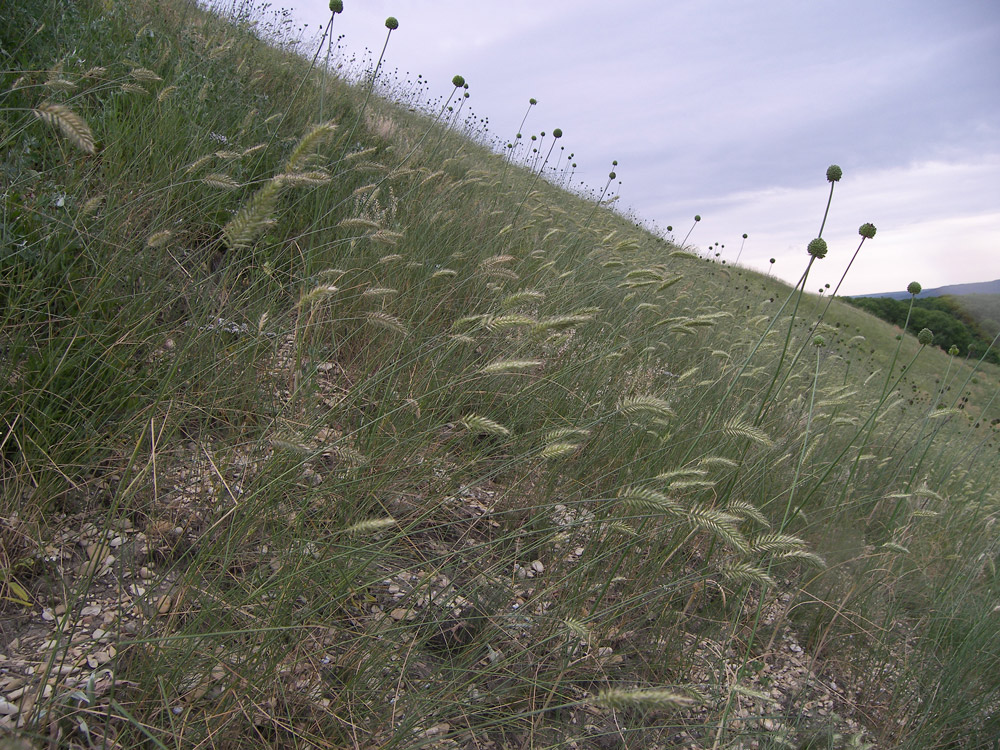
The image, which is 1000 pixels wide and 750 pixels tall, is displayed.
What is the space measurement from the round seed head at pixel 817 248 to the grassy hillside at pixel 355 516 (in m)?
0.36

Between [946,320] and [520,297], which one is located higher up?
[946,320]

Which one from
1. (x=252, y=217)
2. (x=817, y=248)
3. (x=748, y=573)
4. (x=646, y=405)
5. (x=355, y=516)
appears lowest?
(x=355, y=516)

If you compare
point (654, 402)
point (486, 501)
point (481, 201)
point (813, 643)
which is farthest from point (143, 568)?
point (481, 201)

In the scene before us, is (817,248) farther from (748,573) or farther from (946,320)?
(946,320)

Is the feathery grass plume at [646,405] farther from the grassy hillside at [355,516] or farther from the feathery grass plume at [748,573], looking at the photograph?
the feathery grass plume at [748,573]

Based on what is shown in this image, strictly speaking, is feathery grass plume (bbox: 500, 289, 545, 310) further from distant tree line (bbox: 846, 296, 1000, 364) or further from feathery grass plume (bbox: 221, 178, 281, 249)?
distant tree line (bbox: 846, 296, 1000, 364)

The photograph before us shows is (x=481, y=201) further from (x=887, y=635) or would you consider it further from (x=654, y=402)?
(x=887, y=635)

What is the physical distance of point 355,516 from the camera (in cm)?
193

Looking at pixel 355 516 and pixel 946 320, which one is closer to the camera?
pixel 355 516

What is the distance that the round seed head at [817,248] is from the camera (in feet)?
6.25

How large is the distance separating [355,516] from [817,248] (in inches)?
72.8

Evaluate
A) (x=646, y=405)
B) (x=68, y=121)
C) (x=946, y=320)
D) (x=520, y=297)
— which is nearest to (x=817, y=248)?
(x=646, y=405)

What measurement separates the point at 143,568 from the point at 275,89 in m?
4.50

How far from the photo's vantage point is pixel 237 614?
1563mm
